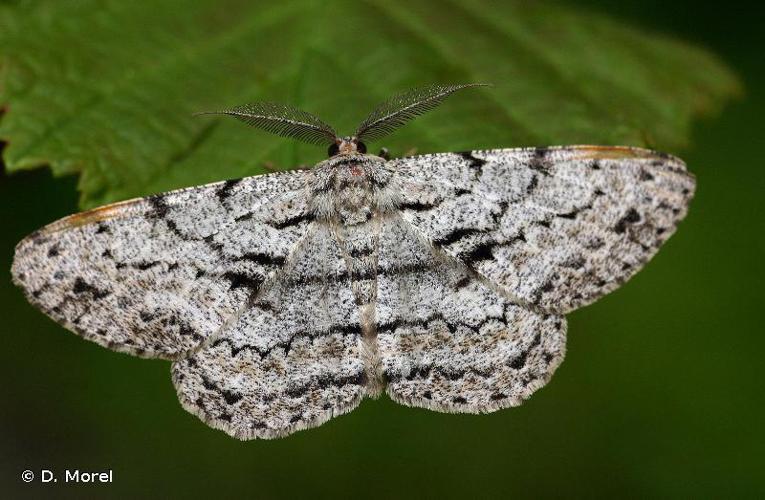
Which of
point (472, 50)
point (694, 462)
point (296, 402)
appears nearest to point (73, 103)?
point (296, 402)

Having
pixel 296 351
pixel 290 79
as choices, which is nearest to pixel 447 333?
pixel 296 351

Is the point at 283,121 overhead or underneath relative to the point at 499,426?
overhead

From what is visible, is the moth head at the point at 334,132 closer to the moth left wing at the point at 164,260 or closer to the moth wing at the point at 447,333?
the moth left wing at the point at 164,260

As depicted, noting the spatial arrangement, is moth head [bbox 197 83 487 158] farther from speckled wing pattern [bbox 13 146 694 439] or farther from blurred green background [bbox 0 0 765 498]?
blurred green background [bbox 0 0 765 498]

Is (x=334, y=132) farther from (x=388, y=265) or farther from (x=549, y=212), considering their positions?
(x=549, y=212)

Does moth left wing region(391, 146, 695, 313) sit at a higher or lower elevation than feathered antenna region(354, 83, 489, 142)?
lower

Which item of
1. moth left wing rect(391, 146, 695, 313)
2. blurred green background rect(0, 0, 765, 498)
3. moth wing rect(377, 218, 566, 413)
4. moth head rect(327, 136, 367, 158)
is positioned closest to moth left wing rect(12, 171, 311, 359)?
moth head rect(327, 136, 367, 158)

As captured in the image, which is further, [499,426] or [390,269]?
[499,426]
